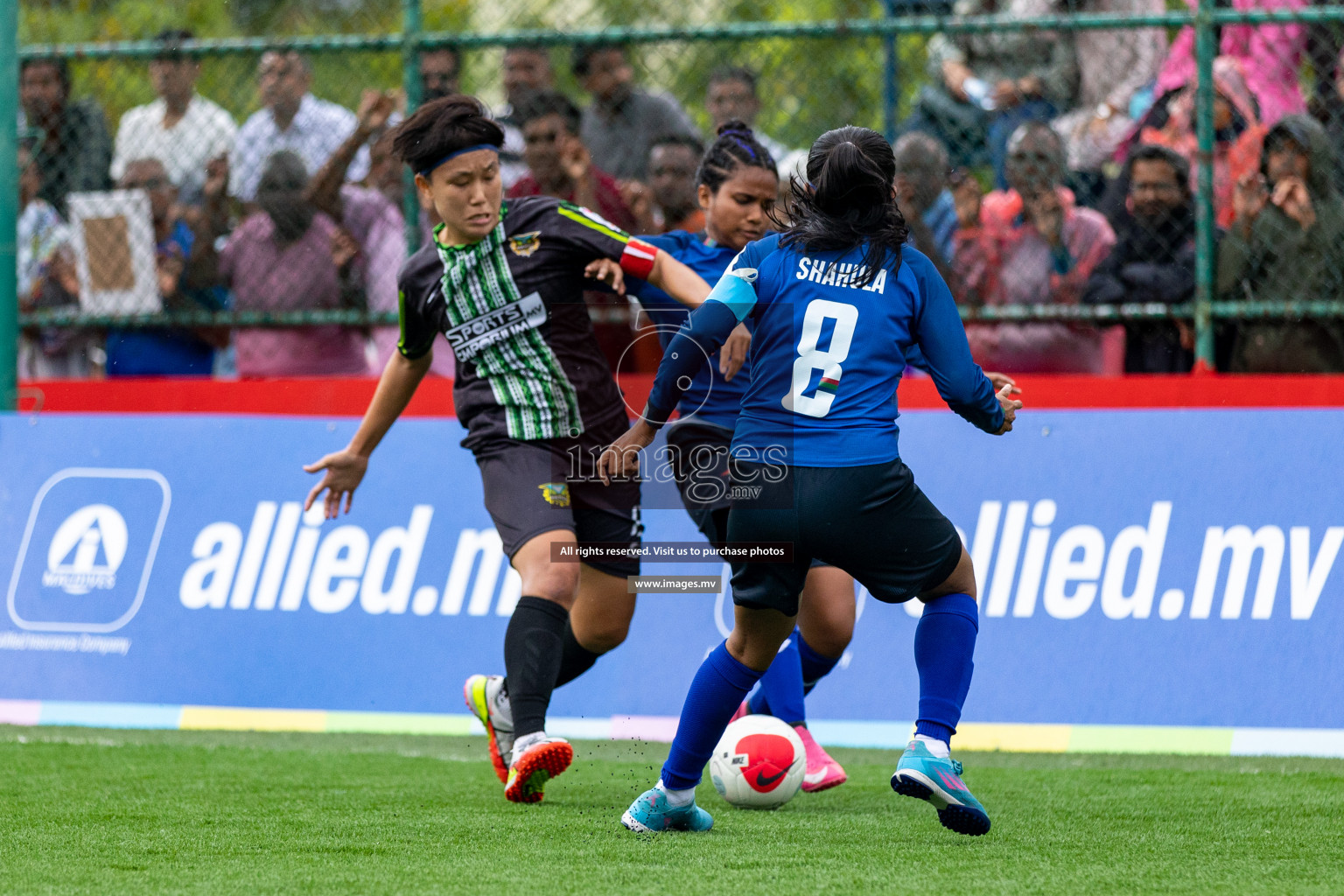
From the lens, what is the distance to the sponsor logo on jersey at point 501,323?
4.92 metres

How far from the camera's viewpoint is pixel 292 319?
24.8 ft

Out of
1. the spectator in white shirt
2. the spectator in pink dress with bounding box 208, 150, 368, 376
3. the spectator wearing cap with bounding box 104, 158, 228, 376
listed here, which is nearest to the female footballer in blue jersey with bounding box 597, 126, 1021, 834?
the spectator in pink dress with bounding box 208, 150, 368, 376

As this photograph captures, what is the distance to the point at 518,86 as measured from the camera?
7512 millimetres

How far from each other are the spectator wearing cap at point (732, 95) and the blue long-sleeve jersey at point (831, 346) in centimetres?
352

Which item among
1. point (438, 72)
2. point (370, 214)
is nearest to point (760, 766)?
point (370, 214)

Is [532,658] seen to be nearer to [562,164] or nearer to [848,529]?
[848,529]

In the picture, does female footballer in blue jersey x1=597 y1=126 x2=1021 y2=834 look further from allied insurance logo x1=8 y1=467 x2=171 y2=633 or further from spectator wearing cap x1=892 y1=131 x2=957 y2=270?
allied insurance logo x1=8 y1=467 x2=171 y2=633

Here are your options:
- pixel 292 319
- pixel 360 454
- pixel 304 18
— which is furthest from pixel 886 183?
pixel 304 18

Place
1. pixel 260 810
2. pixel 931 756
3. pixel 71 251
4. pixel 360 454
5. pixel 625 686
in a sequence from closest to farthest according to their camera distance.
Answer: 1. pixel 931 756
2. pixel 260 810
3. pixel 360 454
4. pixel 625 686
5. pixel 71 251

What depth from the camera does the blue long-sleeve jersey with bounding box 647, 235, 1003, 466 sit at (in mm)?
3875

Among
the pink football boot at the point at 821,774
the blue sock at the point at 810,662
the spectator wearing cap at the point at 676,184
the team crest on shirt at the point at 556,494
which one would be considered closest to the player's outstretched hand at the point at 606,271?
the team crest on shirt at the point at 556,494

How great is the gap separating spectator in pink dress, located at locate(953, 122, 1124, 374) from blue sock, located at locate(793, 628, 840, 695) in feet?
7.41

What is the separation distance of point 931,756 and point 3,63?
591cm

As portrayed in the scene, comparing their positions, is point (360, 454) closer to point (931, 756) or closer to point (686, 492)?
point (686, 492)
